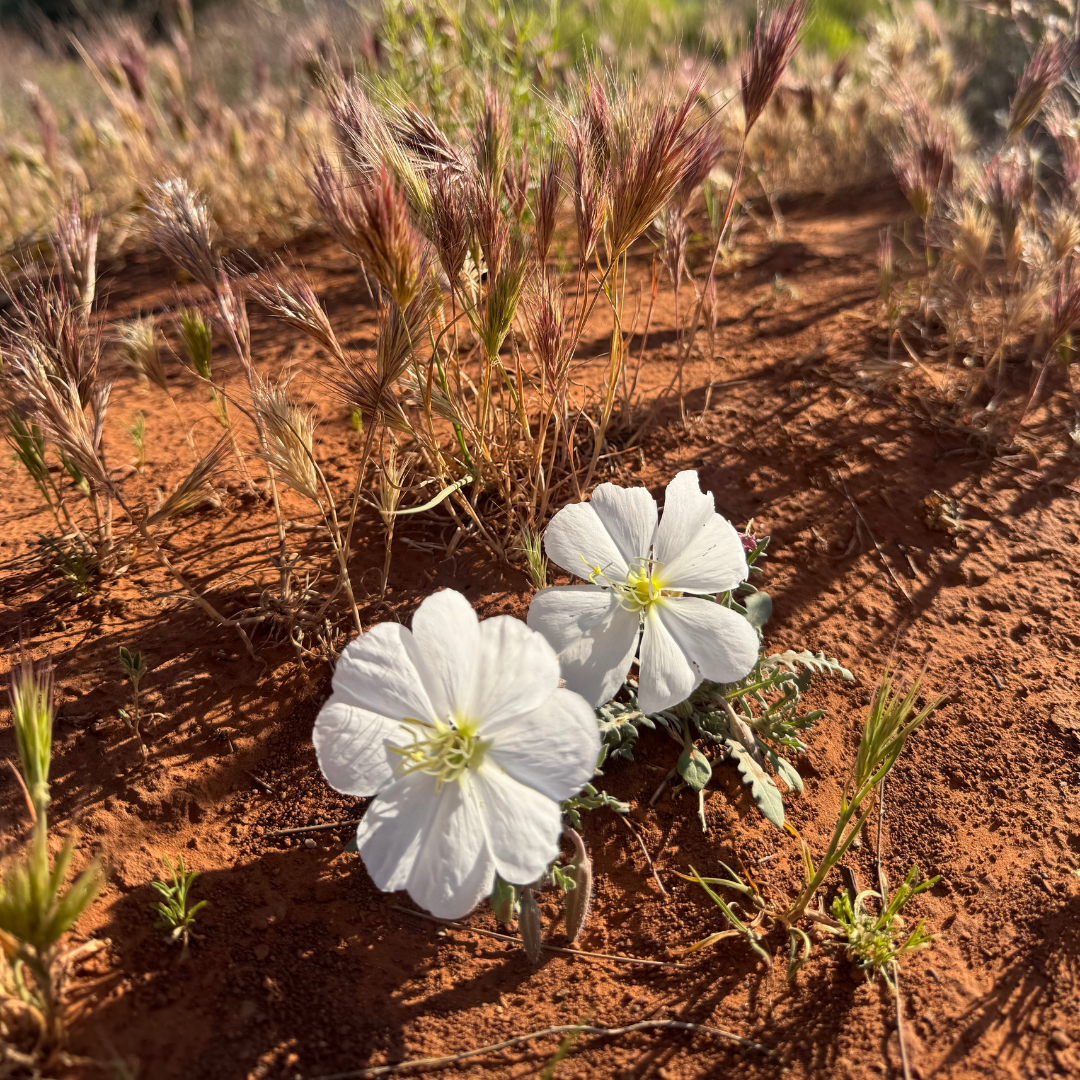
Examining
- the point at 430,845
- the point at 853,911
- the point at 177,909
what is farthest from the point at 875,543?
the point at 177,909

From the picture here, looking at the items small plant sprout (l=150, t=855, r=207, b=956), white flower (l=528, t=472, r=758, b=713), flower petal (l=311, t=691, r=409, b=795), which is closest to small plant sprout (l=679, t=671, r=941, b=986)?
white flower (l=528, t=472, r=758, b=713)

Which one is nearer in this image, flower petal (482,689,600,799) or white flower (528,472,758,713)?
flower petal (482,689,600,799)

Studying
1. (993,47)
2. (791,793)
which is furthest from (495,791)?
(993,47)

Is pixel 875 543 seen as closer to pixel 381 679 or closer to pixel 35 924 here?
pixel 381 679

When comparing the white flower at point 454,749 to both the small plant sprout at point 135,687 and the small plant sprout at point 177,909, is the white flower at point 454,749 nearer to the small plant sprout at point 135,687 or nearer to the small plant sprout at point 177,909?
the small plant sprout at point 177,909

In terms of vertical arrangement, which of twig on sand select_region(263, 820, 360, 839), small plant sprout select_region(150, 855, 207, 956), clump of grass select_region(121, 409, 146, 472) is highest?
clump of grass select_region(121, 409, 146, 472)

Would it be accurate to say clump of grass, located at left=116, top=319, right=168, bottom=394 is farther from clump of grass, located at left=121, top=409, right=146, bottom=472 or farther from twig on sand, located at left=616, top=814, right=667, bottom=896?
twig on sand, located at left=616, top=814, right=667, bottom=896
